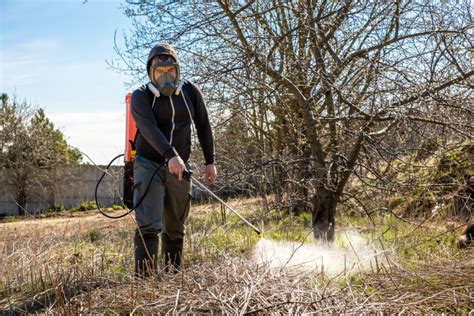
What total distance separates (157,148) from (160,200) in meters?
0.45

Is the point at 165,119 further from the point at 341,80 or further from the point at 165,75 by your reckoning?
the point at 341,80

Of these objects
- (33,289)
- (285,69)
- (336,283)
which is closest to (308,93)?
(285,69)

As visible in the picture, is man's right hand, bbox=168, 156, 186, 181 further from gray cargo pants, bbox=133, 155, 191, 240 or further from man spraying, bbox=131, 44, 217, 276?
gray cargo pants, bbox=133, 155, 191, 240

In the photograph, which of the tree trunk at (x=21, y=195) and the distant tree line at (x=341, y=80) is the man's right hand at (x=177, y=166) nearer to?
the distant tree line at (x=341, y=80)

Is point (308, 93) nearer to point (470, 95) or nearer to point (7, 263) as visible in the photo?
point (470, 95)

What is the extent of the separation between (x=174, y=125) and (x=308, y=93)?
2.07 m

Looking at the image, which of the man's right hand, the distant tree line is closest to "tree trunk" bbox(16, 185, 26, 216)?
the distant tree line

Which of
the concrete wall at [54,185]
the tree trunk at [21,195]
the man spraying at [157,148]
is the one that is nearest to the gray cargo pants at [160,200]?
the man spraying at [157,148]

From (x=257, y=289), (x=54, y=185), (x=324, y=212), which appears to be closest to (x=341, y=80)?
(x=324, y=212)

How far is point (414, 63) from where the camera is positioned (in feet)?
17.9

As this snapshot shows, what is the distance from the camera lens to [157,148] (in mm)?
4059

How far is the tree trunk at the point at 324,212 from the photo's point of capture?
5.80 m

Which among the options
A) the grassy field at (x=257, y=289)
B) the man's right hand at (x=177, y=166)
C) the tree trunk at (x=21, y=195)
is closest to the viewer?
the grassy field at (x=257, y=289)

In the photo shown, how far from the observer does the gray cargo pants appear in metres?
4.25
